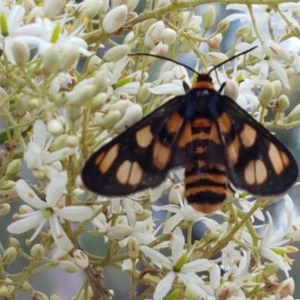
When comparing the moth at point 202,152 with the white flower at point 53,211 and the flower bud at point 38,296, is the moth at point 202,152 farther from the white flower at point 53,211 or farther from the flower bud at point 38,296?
the flower bud at point 38,296

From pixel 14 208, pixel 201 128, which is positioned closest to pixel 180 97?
pixel 201 128

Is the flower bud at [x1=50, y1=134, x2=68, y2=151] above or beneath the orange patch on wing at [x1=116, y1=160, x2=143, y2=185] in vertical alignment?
above

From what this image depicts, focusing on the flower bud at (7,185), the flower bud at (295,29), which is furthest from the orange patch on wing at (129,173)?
the flower bud at (295,29)

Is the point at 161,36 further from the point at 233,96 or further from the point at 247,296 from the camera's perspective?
the point at 247,296

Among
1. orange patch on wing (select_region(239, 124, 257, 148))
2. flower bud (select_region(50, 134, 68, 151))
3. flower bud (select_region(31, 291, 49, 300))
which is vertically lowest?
flower bud (select_region(31, 291, 49, 300))

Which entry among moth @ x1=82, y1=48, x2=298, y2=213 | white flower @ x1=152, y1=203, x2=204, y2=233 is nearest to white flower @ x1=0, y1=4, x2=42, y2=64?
moth @ x1=82, y1=48, x2=298, y2=213

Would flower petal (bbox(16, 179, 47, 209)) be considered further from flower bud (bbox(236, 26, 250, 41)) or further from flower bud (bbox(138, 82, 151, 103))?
flower bud (bbox(236, 26, 250, 41))

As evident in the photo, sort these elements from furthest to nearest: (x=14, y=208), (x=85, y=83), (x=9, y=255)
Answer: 1. (x=14, y=208)
2. (x=9, y=255)
3. (x=85, y=83)
